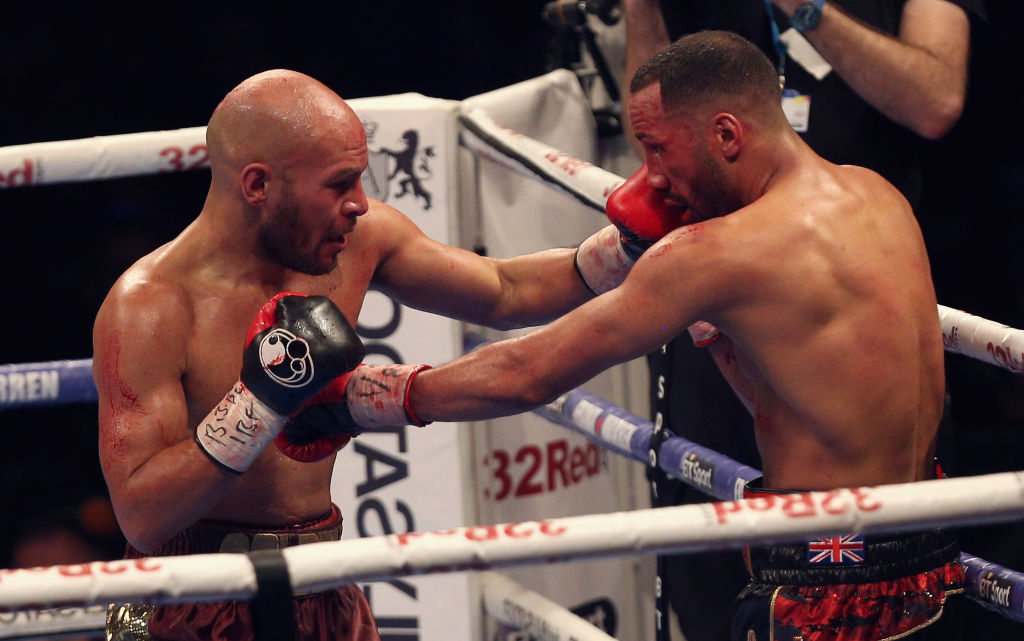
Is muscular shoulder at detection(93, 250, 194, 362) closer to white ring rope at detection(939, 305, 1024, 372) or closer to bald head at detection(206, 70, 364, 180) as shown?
bald head at detection(206, 70, 364, 180)

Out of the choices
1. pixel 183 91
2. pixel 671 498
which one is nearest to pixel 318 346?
pixel 671 498

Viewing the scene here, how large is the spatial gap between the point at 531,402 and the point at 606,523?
2.24ft

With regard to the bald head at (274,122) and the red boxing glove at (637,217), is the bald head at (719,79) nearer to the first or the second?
the red boxing glove at (637,217)

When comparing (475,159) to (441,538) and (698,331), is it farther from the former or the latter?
(441,538)

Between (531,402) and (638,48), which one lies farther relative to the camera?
(638,48)

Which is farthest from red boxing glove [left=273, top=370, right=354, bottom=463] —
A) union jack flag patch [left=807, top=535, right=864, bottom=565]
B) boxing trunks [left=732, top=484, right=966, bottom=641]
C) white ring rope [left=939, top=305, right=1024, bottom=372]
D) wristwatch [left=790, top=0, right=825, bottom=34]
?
wristwatch [left=790, top=0, right=825, bottom=34]

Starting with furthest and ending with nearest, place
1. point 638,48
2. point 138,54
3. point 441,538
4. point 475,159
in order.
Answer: point 138,54, point 638,48, point 475,159, point 441,538

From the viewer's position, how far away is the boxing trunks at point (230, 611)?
1.92m

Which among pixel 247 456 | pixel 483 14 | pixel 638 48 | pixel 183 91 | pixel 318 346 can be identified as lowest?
pixel 247 456

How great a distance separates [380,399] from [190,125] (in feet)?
9.30

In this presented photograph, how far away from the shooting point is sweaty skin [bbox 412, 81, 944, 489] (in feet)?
5.97

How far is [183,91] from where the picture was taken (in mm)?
4520

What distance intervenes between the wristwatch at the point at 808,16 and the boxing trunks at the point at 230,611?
141cm

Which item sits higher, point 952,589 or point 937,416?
point 937,416
